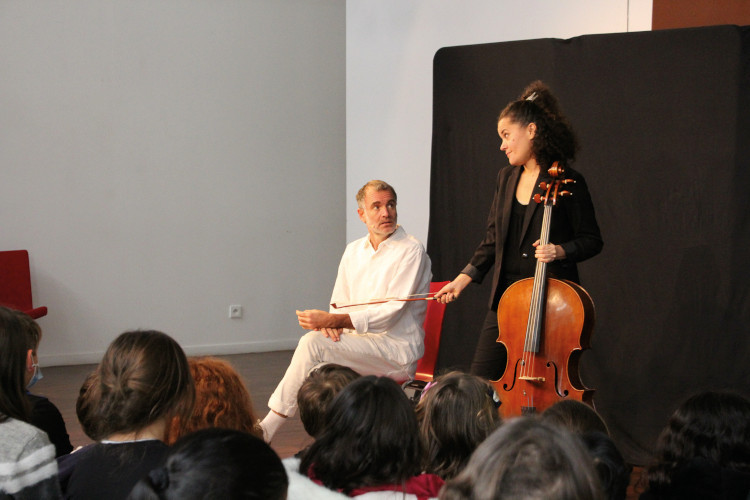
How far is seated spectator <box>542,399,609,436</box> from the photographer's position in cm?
179

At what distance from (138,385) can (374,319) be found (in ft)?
5.27

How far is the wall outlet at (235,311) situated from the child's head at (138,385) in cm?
454

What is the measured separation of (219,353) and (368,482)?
478 centimetres

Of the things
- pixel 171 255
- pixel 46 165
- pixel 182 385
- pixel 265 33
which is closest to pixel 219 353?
pixel 171 255

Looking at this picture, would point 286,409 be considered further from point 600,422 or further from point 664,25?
point 664,25

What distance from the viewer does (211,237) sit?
6078 millimetres

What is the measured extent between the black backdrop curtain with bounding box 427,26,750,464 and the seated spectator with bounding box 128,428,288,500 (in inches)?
113

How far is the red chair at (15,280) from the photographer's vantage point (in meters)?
5.22

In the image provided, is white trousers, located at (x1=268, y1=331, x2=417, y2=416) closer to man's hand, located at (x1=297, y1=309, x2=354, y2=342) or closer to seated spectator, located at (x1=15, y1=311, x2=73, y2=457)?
man's hand, located at (x1=297, y1=309, x2=354, y2=342)

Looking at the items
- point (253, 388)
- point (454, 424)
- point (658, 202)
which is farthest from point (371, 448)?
point (253, 388)

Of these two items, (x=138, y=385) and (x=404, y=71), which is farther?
(x=404, y=71)

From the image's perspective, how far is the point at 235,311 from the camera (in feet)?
20.3

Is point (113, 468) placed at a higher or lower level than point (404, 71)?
lower

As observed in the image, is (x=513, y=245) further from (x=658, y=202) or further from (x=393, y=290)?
(x=658, y=202)
